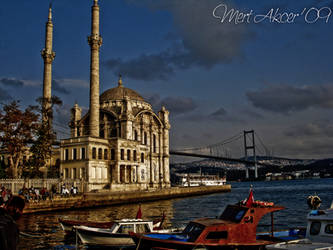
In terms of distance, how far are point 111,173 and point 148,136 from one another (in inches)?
670

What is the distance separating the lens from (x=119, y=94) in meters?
68.6

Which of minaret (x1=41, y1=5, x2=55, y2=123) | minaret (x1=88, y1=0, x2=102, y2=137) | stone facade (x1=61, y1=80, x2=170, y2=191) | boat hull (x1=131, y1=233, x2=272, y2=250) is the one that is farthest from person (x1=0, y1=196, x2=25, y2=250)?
minaret (x1=41, y1=5, x2=55, y2=123)

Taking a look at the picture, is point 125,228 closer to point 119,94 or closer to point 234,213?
point 234,213

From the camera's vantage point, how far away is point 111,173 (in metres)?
51.5

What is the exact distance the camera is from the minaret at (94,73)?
50.8m

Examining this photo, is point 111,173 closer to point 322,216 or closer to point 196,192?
point 196,192

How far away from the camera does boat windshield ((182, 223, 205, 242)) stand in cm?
1275

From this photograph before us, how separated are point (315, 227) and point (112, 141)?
4165 cm

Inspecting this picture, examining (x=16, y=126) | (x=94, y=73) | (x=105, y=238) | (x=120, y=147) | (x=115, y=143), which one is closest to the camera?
(x=105, y=238)

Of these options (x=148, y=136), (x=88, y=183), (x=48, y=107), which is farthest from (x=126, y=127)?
(x=48, y=107)

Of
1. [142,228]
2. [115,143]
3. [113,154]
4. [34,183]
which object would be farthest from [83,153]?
[142,228]

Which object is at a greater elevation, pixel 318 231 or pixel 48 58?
pixel 48 58

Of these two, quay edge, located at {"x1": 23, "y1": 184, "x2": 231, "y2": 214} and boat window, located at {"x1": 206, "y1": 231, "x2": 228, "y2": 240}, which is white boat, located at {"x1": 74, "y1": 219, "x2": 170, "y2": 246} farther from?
quay edge, located at {"x1": 23, "y1": 184, "x2": 231, "y2": 214}

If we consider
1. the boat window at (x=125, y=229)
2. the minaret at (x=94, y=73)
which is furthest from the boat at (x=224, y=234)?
the minaret at (x=94, y=73)
